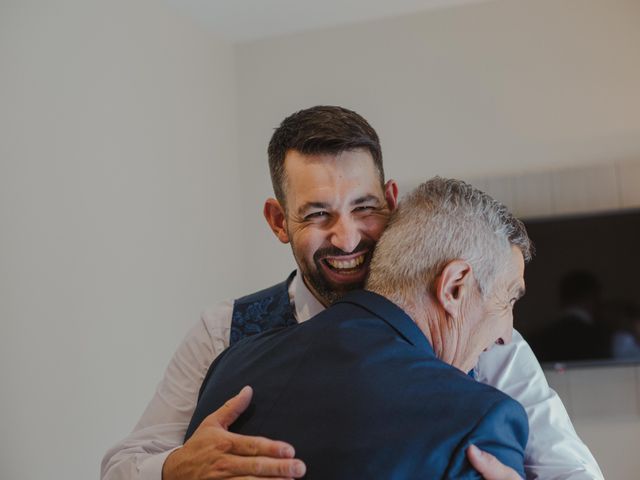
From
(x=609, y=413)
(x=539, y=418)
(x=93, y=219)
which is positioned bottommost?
(x=609, y=413)

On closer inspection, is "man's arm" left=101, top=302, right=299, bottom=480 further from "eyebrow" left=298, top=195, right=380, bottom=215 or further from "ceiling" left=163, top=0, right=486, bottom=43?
"ceiling" left=163, top=0, right=486, bottom=43

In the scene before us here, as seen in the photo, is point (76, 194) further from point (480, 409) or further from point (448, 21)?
point (480, 409)

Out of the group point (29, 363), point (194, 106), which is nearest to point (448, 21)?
point (194, 106)

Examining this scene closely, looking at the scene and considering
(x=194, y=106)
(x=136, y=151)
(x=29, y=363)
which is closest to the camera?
(x=29, y=363)

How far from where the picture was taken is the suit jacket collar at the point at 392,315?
1.13m

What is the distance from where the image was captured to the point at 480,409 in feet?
3.21

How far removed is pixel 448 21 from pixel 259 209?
1.56 meters

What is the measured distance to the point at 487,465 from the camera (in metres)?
0.97

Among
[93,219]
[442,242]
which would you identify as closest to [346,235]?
[442,242]

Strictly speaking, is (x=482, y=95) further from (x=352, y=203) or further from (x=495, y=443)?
(x=495, y=443)

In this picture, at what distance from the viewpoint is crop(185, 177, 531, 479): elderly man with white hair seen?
97cm

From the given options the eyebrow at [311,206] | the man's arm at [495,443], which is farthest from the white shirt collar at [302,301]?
the man's arm at [495,443]

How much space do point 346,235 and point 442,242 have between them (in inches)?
12.1

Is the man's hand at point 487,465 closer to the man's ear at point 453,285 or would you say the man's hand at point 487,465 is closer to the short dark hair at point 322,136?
the man's ear at point 453,285
